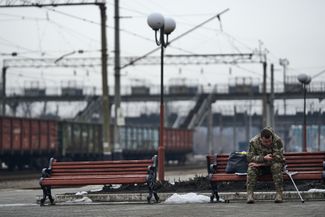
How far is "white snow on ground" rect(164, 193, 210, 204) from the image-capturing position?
14.1 meters

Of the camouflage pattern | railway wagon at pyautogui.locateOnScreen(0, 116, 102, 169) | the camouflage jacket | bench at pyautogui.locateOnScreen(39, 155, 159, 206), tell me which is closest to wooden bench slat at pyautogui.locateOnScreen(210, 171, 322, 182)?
the camouflage pattern

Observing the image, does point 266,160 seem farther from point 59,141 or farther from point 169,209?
point 59,141

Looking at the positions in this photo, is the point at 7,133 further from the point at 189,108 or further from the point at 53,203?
the point at 189,108

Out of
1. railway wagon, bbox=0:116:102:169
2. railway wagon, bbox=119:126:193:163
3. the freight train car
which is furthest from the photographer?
railway wagon, bbox=119:126:193:163

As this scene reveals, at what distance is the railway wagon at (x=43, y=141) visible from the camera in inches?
1680

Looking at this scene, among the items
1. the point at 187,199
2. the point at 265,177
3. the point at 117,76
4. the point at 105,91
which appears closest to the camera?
the point at 265,177

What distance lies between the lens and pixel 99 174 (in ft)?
49.0

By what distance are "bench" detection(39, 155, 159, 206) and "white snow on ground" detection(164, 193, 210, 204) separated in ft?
1.19

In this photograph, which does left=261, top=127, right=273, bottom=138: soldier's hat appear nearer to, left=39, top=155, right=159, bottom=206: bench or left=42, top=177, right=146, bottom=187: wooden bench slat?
left=39, top=155, right=159, bottom=206: bench


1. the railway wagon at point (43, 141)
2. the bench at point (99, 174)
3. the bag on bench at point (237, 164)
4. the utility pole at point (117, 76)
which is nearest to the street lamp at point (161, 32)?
the bench at point (99, 174)

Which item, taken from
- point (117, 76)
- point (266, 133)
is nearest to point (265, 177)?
point (266, 133)

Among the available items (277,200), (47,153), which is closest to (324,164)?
(277,200)

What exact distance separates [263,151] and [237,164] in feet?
1.99

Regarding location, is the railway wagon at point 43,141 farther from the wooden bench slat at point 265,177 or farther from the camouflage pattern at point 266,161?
the camouflage pattern at point 266,161
